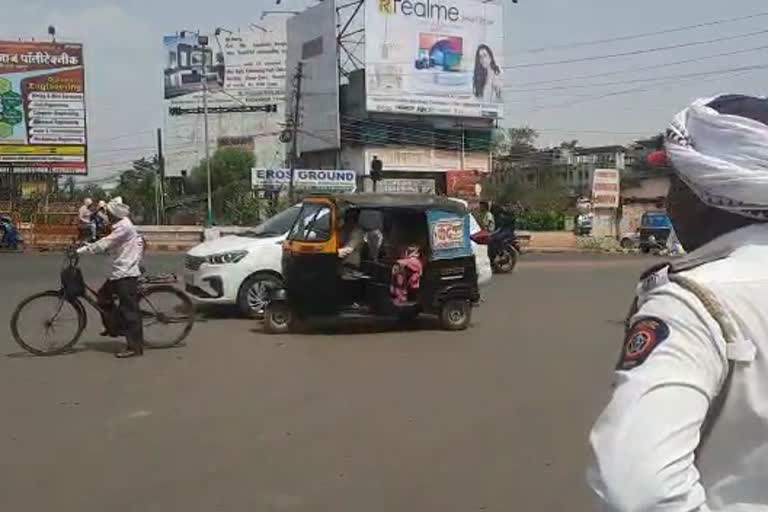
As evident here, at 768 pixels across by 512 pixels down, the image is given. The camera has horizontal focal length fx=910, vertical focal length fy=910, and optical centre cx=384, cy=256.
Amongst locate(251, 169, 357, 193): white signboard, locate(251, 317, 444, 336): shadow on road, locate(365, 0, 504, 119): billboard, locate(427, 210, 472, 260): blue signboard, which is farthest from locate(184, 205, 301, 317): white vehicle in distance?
locate(365, 0, 504, 119): billboard

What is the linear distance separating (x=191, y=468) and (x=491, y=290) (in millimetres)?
11550

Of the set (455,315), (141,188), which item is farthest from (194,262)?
(141,188)

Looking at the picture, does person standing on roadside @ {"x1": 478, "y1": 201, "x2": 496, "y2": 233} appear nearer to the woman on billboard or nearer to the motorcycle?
the motorcycle

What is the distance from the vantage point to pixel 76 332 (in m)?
9.13

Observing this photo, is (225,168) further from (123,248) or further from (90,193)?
(123,248)

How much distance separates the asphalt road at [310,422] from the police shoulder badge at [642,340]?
1.17m

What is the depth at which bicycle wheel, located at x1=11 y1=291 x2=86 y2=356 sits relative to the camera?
905 centimetres

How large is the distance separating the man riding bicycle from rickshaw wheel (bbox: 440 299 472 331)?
372cm

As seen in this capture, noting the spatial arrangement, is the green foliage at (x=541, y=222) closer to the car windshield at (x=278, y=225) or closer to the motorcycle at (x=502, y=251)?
the motorcycle at (x=502, y=251)

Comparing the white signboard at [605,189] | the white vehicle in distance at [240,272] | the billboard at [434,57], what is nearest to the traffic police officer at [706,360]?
the white vehicle in distance at [240,272]

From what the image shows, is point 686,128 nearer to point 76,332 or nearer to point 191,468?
point 191,468

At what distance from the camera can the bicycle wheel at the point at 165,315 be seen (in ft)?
30.9

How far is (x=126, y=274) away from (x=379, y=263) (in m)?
3.19

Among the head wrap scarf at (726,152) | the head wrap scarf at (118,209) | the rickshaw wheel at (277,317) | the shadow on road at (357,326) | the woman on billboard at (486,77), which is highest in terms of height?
the woman on billboard at (486,77)
